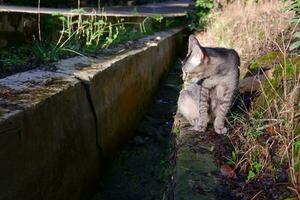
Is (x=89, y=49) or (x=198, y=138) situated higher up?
(x=89, y=49)

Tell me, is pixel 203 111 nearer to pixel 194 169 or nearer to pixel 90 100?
pixel 194 169

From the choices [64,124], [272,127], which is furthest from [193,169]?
[64,124]

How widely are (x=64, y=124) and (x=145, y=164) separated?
2042mm

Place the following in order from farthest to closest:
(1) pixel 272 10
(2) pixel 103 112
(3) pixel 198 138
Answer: (1) pixel 272 10 < (2) pixel 103 112 < (3) pixel 198 138

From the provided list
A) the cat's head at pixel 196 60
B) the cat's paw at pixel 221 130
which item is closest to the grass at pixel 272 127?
the cat's paw at pixel 221 130

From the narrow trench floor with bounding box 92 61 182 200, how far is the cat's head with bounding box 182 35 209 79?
1018mm

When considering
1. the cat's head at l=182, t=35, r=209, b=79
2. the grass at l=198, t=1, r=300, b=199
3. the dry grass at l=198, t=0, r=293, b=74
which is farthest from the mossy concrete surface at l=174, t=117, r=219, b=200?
the dry grass at l=198, t=0, r=293, b=74

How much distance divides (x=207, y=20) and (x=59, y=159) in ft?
30.4

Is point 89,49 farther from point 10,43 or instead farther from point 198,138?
point 198,138

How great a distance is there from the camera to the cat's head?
412 cm

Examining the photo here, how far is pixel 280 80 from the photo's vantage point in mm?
4801

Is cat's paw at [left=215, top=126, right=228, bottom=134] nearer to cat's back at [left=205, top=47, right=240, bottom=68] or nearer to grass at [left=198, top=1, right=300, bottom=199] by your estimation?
grass at [left=198, top=1, right=300, bottom=199]

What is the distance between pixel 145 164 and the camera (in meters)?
5.87

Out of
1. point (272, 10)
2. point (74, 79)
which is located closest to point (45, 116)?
point (74, 79)
